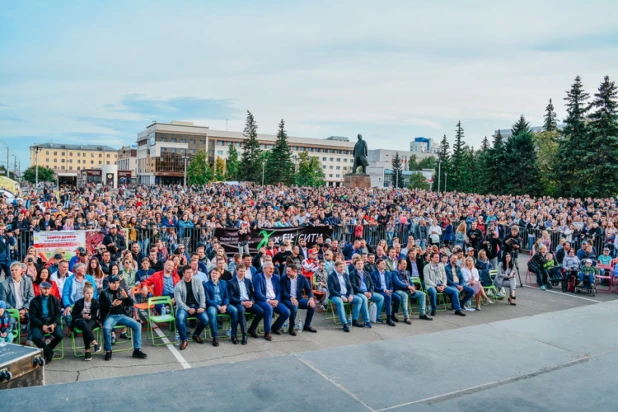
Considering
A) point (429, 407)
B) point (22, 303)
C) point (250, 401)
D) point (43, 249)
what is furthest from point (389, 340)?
point (43, 249)

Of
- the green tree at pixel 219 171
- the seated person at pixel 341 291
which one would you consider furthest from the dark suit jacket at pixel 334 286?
the green tree at pixel 219 171

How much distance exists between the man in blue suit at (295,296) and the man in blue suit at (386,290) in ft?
5.53

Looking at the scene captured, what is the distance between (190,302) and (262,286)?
57.1 inches

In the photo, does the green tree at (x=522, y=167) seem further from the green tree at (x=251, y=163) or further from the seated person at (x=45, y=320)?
the seated person at (x=45, y=320)

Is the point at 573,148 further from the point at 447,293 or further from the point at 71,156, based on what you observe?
the point at 71,156

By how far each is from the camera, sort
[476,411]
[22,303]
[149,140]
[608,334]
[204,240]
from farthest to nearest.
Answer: [149,140] < [204,240] < [608,334] < [22,303] < [476,411]

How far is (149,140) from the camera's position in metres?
120

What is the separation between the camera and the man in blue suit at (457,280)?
11.5 m

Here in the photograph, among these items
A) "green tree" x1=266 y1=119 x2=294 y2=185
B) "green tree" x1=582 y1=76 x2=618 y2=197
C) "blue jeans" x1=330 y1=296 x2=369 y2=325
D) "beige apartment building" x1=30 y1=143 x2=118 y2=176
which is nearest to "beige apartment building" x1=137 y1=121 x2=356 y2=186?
"green tree" x1=266 y1=119 x2=294 y2=185

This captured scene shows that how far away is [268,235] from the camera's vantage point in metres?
16.4

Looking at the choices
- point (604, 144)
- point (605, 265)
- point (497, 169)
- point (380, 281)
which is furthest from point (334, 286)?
point (497, 169)

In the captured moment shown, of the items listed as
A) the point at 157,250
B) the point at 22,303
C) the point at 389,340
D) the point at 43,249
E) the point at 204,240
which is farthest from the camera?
the point at 204,240

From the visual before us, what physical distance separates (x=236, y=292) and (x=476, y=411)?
492 cm

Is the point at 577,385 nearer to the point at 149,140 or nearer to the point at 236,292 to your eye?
the point at 236,292
